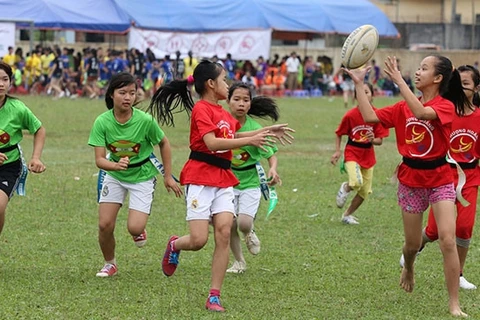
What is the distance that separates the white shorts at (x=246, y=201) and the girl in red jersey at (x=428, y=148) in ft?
5.53

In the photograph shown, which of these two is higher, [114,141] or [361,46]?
[361,46]

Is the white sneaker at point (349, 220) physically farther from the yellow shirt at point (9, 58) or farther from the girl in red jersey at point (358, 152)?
the yellow shirt at point (9, 58)

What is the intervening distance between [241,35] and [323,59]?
5.94 metres

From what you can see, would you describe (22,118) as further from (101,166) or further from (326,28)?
(326,28)

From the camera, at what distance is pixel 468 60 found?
163 ft

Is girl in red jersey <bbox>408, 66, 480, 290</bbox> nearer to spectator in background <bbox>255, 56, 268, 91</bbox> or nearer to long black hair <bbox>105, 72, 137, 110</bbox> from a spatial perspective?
long black hair <bbox>105, 72, 137, 110</bbox>

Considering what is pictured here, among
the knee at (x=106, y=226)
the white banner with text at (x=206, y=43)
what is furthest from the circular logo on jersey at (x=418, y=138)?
the white banner with text at (x=206, y=43)

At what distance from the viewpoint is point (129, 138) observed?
7.97 m

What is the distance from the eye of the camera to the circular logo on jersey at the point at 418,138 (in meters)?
6.98

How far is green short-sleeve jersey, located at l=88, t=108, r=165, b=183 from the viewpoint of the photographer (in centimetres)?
797

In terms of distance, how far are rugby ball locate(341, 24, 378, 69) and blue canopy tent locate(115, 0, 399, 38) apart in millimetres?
32645

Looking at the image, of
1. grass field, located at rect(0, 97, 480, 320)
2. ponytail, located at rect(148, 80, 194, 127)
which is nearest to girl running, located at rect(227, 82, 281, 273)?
grass field, located at rect(0, 97, 480, 320)

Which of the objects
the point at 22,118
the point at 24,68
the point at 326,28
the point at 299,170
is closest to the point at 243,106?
the point at 22,118

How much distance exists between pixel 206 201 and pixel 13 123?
1936 millimetres
